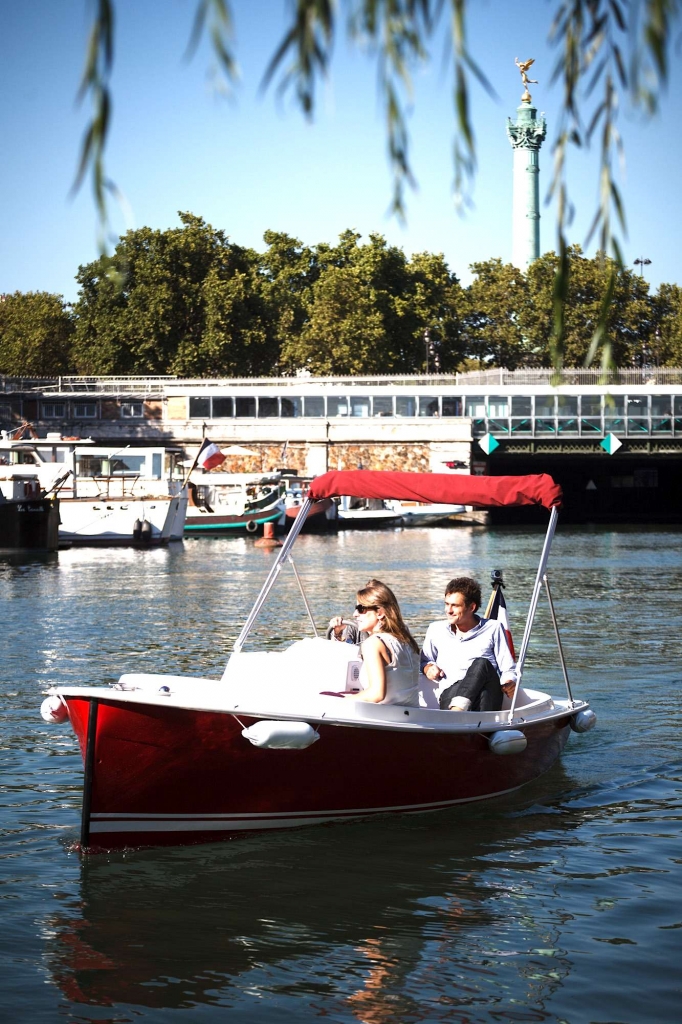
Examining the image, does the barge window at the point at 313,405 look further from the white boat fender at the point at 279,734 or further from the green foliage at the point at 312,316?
the white boat fender at the point at 279,734

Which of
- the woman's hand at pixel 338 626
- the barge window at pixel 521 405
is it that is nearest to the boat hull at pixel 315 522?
the barge window at pixel 521 405

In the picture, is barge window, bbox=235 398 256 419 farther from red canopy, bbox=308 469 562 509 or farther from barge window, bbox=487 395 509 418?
red canopy, bbox=308 469 562 509

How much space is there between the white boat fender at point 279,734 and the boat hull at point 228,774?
130mm

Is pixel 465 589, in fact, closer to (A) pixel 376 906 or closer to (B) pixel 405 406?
(A) pixel 376 906

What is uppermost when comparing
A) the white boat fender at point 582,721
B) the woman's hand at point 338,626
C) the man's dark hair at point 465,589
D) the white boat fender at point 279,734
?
the man's dark hair at point 465,589

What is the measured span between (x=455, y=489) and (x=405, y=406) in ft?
216

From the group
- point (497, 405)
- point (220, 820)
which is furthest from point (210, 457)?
point (220, 820)

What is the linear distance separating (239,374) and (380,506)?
936 inches

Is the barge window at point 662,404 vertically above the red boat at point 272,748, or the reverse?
the barge window at point 662,404

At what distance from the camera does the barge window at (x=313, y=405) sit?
76.8 meters

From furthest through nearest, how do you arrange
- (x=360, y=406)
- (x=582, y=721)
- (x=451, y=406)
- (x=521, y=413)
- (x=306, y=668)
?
(x=360, y=406) → (x=451, y=406) → (x=521, y=413) → (x=582, y=721) → (x=306, y=668)

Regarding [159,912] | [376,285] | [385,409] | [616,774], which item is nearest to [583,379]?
[385,409]

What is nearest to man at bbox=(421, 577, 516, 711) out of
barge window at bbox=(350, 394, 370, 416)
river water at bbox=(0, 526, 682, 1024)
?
river water at bbox=(0, 526, 682, 1024)

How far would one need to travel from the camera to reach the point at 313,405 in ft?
253
